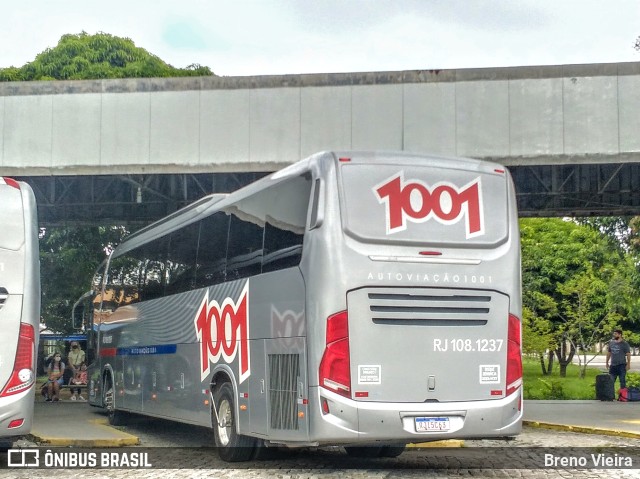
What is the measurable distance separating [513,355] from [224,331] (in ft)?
13.4

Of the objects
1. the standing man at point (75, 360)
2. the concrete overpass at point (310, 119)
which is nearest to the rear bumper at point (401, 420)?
the concrete overpass at point (310, 119)

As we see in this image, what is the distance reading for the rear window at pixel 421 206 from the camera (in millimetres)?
11719

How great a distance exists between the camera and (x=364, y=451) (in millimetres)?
14422

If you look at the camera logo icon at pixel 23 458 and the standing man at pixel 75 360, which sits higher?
the standing man at pixel 75 360

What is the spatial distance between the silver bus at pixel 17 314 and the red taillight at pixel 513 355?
5.70 metres

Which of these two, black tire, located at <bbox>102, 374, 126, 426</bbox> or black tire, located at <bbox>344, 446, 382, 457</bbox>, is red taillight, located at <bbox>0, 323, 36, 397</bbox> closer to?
black tire, located at <bbox>344, 446, 382, 457</bbox>

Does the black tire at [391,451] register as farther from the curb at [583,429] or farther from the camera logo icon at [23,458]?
the curb at [583,429]

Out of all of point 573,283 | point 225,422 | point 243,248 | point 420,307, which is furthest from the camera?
point 573,283

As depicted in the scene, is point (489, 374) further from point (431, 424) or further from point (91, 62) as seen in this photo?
point (91, 62)

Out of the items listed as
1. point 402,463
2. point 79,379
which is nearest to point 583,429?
point 402,463

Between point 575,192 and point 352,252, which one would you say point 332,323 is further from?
point 575,192

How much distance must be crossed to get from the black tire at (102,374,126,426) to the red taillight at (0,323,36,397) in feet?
27.8

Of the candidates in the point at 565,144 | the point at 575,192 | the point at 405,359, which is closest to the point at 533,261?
the point at 575,192

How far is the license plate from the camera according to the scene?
11.6 meters
